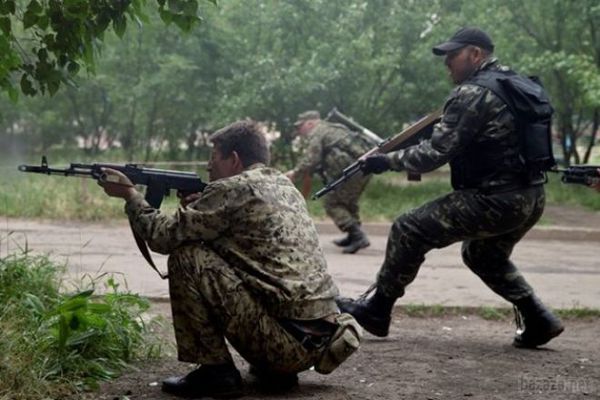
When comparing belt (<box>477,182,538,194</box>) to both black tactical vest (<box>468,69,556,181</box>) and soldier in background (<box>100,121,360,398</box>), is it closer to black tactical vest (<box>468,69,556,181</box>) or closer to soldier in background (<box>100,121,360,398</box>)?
black tactical vest (<box>468,69,556,181</box>)

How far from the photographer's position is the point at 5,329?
4.57 metres

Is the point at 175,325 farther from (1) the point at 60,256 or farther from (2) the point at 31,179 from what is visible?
(2) the point at 31,179

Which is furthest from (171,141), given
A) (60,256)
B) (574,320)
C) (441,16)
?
(574,320)

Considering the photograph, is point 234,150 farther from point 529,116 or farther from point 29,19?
point 529,116

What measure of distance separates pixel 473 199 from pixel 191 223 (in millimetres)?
1946

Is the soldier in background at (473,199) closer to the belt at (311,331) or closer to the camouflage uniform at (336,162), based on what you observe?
the belt at (311,331)

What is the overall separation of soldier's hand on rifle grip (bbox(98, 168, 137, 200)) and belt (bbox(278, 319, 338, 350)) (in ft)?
3.18

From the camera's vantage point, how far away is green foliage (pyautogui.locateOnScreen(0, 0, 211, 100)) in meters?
4.74

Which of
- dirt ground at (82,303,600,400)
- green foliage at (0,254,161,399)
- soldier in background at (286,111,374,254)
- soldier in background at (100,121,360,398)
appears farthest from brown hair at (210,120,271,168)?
soldier in background at (286,111,374,254)

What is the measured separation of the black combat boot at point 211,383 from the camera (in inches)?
169

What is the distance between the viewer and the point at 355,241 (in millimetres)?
10844

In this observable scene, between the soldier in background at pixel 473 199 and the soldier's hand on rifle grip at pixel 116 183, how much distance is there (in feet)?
6.00

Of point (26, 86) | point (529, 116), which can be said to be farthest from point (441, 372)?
point (26, 86)

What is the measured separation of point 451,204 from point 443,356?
2.94ft
